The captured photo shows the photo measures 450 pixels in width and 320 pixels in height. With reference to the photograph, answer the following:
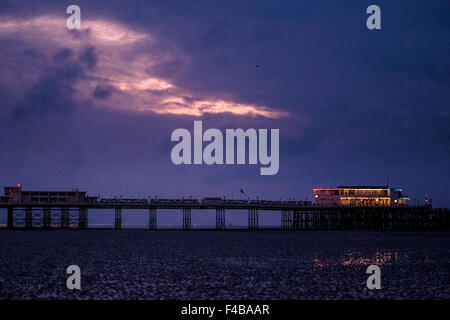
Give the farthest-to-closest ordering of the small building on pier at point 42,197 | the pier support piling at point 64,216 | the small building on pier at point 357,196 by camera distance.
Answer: the small building on pier at point 357,196
the small building on pier at point 42,197
the pier support piling at point 64,216

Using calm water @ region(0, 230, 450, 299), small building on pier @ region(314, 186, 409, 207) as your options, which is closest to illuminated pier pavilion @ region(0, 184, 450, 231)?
small building on pier @ region(314, 186, 409, 207)

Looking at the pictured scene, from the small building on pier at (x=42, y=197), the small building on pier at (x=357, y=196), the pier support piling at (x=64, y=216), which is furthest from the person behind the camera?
the small building on pier at (x=357, y=196)

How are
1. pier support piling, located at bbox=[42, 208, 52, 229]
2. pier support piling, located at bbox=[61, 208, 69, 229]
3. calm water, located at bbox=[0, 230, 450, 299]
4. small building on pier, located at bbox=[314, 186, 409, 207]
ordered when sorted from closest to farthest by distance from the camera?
calm water, located at bbox=[0, 230, 450, 299]
pier support piling, located at bbox=[42, 208, 52, 229]
pier support piling, located at bbox=[61, 208, 69, 229]
small building on pier, located at bbox=[314, 186, 409, 207]

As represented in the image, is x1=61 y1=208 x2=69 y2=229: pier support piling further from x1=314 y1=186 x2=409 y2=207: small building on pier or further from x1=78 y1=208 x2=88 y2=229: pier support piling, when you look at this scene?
x1=314 y1=186 x2=409 y2=207: small building on pier

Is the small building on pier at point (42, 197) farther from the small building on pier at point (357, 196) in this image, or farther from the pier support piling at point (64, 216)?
the small building on pier at point (357, 196)

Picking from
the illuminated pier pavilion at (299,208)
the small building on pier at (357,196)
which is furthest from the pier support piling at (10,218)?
the small building on pier at (357,196)

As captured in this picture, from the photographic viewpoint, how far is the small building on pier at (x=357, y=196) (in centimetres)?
12706

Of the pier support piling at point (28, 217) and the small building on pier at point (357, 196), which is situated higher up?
the small building on pier at point (357, 196)

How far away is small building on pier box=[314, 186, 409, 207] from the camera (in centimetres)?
12706

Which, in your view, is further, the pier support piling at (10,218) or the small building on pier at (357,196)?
the small building on pier at (357,196)

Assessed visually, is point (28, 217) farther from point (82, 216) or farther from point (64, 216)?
point (82, 216)

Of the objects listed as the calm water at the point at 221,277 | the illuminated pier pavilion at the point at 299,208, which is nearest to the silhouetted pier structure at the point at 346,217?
the illuminated pier pavilion at the point at 299,208
